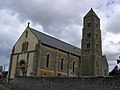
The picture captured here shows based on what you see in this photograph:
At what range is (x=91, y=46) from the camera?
5053 centimetres

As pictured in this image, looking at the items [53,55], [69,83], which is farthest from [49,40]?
[69,83]

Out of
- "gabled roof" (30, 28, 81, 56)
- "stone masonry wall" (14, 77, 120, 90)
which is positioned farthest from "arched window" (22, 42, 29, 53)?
"stone masonry wall" (14, 77, 120, 90)

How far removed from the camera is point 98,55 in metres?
51.3

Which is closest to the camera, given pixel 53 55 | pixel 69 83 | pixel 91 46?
pixel 69 83

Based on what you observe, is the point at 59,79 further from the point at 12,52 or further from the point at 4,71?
the point at 4,71

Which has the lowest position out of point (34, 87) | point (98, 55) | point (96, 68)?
point (34, 87)

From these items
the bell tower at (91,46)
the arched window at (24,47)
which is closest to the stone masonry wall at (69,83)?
the arched window at (24,47)

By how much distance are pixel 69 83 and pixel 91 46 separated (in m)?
28.3

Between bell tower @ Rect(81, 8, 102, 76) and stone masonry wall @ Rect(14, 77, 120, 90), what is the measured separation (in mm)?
21558

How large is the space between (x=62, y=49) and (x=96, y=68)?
10.3 metres

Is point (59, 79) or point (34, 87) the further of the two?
point (34, 87)

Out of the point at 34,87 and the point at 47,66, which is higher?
the point at 47,66

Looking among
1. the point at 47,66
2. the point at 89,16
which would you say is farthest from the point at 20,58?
the point at 89,16

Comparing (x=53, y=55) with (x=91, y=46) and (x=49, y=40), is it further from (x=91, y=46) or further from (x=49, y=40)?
(x=91, y=46)
